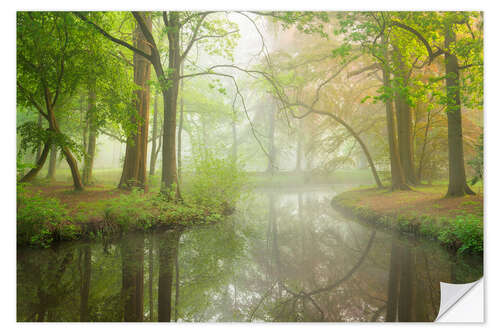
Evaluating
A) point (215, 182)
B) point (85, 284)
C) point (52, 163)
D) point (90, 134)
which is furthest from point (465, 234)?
point (90, 134)

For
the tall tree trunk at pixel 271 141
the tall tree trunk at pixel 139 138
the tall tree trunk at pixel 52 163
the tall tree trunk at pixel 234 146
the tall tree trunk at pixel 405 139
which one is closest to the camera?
the tall tree trunk at pixel 52 163

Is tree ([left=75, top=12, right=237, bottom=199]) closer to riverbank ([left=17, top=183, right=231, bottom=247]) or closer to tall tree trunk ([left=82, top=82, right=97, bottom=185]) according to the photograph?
riverbank ([left=17, top=183, right=231, bottom=247])

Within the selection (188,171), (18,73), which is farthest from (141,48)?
(188,171)

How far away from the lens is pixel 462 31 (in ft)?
11.5

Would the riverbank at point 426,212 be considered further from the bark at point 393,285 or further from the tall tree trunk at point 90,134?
the tall tree trunk at point 90,134

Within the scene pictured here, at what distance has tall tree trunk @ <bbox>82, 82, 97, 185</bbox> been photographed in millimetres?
4297

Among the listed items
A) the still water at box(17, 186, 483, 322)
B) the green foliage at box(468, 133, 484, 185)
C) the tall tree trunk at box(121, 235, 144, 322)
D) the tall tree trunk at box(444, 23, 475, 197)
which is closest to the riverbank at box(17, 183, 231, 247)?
the still water at box(17, 186, 483, 322)

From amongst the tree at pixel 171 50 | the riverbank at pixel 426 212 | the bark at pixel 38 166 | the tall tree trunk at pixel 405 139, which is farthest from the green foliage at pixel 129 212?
the tall tree trunk at pixel 405 139

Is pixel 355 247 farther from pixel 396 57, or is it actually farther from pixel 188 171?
pixel 188 171

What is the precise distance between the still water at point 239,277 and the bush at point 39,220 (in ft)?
0.53

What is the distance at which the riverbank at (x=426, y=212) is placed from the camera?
316 cm

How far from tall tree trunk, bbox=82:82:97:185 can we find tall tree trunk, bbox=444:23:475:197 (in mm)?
5072

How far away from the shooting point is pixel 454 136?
401cm

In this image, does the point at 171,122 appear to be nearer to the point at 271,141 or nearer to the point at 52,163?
the point at 271,141
